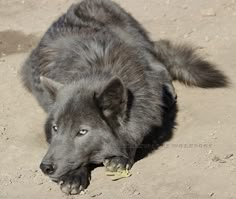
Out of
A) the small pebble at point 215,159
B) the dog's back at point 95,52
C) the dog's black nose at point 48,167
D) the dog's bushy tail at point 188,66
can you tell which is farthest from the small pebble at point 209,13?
the dog's black nose at point 48,167

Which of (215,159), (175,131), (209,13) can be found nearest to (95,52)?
(175,131)

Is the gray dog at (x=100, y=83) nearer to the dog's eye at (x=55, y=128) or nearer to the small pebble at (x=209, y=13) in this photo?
the dog's eye at (x=55, y=128)

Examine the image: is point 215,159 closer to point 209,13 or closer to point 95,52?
point 95,52

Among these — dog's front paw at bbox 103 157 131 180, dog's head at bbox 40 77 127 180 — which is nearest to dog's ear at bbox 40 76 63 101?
dog's head at bbox 40 77 127 180

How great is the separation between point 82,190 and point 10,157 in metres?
1.12

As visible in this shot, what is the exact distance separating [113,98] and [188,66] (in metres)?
2.19

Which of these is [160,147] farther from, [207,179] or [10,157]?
[10,157]

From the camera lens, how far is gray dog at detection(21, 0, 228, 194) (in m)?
5.73

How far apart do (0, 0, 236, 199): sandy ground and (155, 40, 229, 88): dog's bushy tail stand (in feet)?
0.33

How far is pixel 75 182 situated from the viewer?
5.70 metres

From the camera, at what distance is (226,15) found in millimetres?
9289

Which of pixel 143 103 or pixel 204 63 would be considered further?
pixel 204 63

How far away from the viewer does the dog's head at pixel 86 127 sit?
5.68 meters

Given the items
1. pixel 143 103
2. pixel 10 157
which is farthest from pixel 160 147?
pixel 10 157
